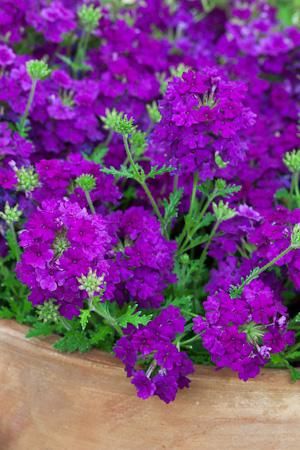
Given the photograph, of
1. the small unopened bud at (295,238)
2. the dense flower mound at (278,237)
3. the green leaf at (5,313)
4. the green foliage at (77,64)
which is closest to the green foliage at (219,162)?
the dense flower mound at (278,237)

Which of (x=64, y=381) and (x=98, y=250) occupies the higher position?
(x=98, y=250)

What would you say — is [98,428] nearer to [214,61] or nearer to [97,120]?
[97,120]

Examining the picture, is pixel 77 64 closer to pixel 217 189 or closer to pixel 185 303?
pixel 217 189

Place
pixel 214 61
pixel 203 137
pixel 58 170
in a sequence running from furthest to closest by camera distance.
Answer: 1. pixel 214 61
2. pixel 58 170
3. pixel 203 137

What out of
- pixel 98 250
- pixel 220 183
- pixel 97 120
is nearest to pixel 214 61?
pixel 97 120

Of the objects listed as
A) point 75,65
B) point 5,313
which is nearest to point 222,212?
point 5,313

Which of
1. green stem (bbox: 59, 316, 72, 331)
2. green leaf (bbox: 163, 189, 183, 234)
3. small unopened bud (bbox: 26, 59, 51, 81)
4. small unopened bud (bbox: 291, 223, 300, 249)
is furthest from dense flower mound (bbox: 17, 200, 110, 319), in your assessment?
small unopened bud (bbox: 26, 59, 51, 81)

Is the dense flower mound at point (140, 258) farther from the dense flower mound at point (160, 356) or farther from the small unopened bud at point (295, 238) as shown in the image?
the small unopened bud at point (295, 238)
